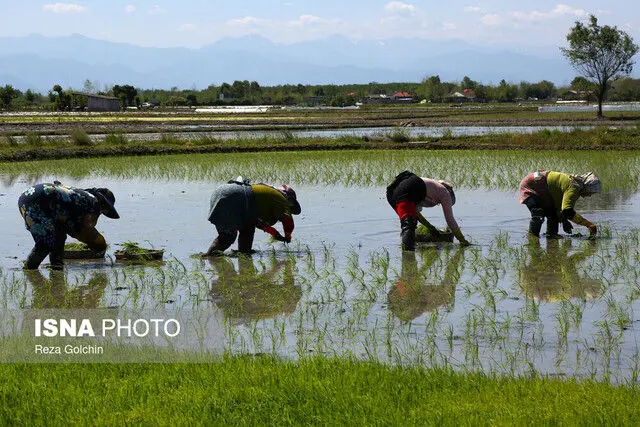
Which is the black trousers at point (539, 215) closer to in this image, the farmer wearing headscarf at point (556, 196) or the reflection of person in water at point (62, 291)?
the farmer wearing headscarf at point (556, 196)

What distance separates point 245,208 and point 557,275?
9.67 feet

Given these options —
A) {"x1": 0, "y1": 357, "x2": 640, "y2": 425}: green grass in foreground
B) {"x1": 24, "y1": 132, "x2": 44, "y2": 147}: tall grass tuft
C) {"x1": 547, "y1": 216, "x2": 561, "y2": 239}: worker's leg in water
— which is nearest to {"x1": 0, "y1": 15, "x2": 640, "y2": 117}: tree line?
{"x1": 24, "y1": 132, "x2": 44, "y2": 147}: tall grass tuft

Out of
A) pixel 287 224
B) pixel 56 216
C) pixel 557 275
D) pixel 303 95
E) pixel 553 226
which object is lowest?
pixel 557 275

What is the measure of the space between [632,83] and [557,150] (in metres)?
66.2

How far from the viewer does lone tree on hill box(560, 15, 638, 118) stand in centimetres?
4419

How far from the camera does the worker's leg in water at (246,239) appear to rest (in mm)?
9141

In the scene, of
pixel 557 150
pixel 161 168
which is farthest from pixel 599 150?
pixel 161 168

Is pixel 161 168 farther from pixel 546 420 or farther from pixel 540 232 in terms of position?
pixel 546 420

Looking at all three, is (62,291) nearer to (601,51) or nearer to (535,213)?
(535,213)

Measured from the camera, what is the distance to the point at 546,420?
→ 13.2 feet

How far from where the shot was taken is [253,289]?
759 cm

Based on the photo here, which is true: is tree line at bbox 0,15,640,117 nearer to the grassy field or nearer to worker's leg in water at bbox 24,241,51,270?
the grassy field

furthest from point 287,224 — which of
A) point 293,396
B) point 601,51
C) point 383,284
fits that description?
point 601,51

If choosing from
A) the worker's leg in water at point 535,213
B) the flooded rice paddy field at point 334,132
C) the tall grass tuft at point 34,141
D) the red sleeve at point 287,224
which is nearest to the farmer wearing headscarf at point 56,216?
the red sleeve at point 287,224
